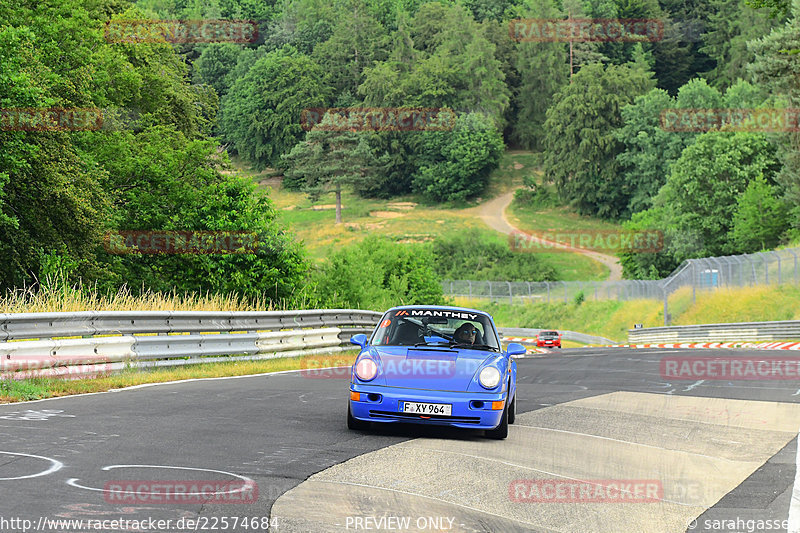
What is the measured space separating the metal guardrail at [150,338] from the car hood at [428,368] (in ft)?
17.8

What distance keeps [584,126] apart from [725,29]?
38.6 metres

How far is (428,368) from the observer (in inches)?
404

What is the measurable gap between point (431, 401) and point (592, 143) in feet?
387

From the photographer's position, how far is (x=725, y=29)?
15050 centimetres

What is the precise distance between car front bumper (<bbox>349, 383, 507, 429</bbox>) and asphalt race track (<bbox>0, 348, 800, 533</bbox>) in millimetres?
204

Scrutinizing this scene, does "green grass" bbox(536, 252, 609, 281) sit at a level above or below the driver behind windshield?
below

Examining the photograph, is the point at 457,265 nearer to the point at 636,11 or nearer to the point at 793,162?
the point at 793,162

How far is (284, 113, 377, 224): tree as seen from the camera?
131375 millimetres

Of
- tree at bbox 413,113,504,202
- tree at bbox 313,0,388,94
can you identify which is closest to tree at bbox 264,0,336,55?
tree at bbox 313,0,388,94

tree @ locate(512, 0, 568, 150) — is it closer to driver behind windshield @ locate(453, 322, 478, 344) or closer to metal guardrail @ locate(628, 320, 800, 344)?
metal guardrail @ locate(628, 320, 800, 344)

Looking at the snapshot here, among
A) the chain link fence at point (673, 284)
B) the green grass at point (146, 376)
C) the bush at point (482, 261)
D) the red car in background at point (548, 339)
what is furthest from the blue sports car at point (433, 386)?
the bush at point (482, 261)

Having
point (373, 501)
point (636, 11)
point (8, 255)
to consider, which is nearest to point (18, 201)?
point (8, 255)

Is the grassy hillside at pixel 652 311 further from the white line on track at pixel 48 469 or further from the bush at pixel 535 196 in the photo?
the bush at pixel 535 196

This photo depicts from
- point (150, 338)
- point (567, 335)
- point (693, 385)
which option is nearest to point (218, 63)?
point (567, 335)
